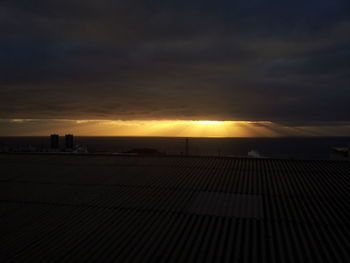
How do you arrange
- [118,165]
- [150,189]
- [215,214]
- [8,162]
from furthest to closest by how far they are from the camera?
[8,162]
[118,165]
[150,189]
[215,214]

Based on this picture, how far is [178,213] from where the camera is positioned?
29.3ft

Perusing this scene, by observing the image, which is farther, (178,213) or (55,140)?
(55,140)

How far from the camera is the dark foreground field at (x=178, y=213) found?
666cm

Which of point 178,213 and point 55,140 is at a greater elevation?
point 55,140

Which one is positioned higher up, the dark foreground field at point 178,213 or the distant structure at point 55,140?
the distant structure at point 55,140

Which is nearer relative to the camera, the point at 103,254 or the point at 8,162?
the point at 103,254

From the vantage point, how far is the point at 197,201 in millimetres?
10047

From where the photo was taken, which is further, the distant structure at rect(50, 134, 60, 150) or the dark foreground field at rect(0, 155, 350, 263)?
the distant structure at rect(50, 134, 60, 150)

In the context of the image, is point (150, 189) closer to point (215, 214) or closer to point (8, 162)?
point (215, 214)

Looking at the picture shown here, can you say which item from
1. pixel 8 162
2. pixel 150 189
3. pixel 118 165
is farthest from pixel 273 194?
pixel 8 162

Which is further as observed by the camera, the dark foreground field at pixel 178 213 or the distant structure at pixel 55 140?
the distant structure at pixel 55 140

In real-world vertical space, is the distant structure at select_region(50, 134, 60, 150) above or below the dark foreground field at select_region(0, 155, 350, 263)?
above

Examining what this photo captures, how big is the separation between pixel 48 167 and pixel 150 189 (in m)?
8.20

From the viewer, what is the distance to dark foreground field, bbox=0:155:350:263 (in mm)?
6660
